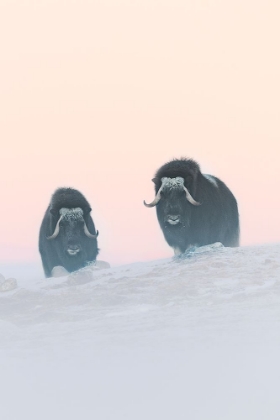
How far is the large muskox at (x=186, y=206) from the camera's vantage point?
10875mm

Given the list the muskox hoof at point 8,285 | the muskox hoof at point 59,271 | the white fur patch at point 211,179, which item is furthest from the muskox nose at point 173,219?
the muskox hoof at point 8,285

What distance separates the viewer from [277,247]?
424 inches

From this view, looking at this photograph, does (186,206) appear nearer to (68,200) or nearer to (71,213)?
(71,213)

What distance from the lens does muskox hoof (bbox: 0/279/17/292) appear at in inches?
420

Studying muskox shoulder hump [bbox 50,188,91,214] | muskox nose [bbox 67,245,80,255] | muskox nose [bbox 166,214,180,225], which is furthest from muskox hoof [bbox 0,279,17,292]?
muskox nose [bbox 166,214,180,225]

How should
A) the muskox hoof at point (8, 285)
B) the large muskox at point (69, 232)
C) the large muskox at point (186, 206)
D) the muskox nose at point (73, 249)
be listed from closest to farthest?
1. the muskox hoof at point (8, 285)
2. the large muskox at point (186, 206)
3. the muskox nose at point (73, 249)
4. the large muskox at point (69, 232)

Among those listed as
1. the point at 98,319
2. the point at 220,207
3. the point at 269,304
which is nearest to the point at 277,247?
the point at 220,207

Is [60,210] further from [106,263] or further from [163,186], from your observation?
[163,186]

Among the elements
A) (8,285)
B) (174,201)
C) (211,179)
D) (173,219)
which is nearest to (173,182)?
(174,201)

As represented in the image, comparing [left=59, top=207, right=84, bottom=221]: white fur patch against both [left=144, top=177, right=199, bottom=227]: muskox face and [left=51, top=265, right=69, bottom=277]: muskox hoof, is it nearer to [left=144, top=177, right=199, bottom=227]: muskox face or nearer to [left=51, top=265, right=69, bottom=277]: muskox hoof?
[left=51, top=265, right=69, bottom=277]: muskox hoof

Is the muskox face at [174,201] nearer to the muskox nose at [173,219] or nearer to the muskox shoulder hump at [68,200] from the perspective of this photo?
the muskox nose at [173,219]

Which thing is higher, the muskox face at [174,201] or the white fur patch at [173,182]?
the white fur patch at [173,182]

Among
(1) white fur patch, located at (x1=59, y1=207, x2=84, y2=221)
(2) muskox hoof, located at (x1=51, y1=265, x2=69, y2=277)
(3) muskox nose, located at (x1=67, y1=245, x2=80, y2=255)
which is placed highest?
(1) white fur patch, located at (x1=59, y1=207, x2=84, y2=221)

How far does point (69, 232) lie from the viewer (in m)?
11.7
